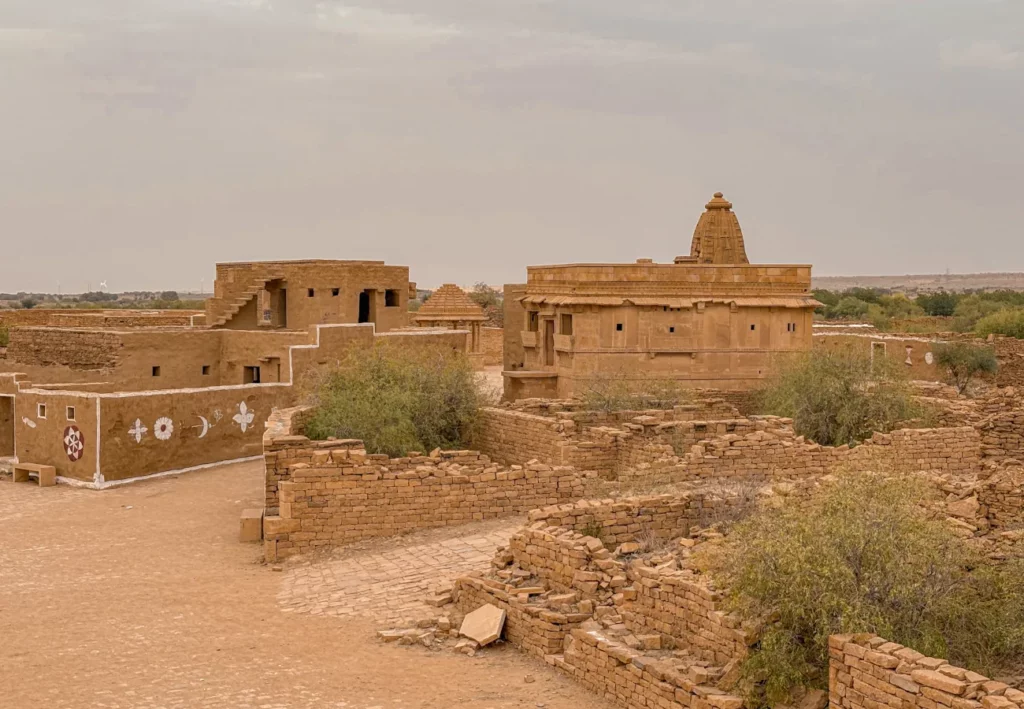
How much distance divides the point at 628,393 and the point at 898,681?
12.0 m

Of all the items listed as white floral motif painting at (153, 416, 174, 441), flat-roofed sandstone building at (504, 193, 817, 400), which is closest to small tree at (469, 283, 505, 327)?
flat-roofed sandstone building at (504, 193, 817, 400)

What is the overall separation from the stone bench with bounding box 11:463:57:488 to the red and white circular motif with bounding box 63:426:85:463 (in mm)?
419

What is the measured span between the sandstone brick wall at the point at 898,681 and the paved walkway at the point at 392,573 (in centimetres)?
445

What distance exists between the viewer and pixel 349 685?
8.62 meters

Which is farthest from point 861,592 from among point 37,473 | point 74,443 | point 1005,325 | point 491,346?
point 1005,325

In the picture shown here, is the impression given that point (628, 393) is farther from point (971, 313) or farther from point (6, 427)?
point (971, 313)

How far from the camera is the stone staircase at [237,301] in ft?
91.7

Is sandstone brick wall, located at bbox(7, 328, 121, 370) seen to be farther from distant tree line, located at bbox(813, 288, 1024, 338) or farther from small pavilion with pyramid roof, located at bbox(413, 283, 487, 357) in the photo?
distant tree line, located at bbox(813, 288, 1024, 338)

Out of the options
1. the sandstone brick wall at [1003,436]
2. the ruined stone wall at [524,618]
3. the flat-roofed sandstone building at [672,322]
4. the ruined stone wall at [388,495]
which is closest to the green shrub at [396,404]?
the ruined stone wall at [388,495]

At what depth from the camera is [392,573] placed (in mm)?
11430

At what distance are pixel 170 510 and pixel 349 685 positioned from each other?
28.0 ft

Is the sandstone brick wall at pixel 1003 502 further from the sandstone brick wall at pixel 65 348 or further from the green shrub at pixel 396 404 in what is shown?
the sandstone brick wall at pixel 65 348

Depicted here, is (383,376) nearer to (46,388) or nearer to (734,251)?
(46,388)

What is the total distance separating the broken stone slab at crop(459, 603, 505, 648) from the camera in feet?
30.6
